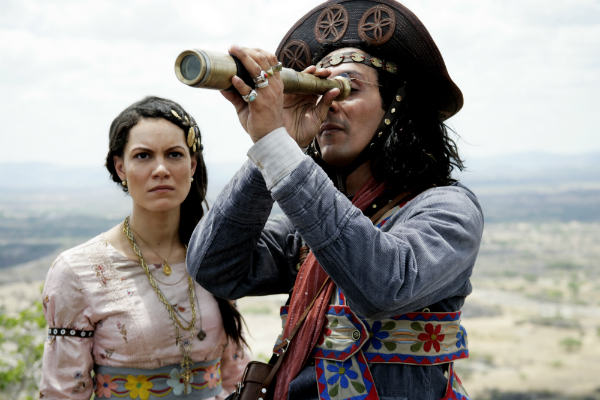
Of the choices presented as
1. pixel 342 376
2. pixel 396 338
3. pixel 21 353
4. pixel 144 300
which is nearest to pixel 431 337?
pixel 396 338

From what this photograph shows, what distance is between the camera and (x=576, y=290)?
4869 cm

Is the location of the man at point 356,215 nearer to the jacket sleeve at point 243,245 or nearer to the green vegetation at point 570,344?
the jacket sleeve at point 243,245

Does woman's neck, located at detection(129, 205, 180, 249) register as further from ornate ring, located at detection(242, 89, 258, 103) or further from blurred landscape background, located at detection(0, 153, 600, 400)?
ornate ring, located at detection(242, 89, 258, 103)

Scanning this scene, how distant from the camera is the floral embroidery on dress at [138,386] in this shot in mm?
2625

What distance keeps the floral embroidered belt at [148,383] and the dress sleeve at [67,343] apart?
0.06 meters

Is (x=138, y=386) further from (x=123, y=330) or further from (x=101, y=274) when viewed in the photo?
(x=101, y=274)

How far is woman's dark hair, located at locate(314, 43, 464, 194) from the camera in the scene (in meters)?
2.05

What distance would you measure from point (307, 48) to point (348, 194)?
1.88ft

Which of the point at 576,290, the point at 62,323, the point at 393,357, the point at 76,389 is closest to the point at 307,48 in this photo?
the point at 393,357

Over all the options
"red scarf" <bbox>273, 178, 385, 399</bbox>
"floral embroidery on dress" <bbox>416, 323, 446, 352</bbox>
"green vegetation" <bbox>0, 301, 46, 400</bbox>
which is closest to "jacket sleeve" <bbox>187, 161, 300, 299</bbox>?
"red scarf" <bbox>273, 178, 385, 399</bbox>

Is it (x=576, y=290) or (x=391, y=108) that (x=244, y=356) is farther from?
(x=576, y=290)

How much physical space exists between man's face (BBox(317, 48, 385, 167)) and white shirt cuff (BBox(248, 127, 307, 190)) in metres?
0.49

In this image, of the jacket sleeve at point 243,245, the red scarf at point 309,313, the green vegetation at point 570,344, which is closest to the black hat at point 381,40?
the red scarf at point 309,313

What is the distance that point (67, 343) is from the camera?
100 inches
